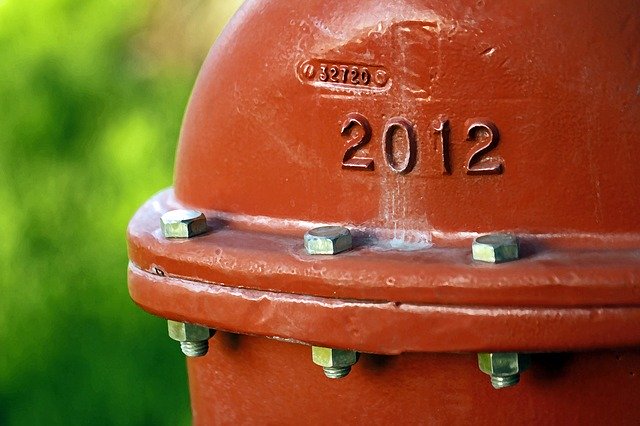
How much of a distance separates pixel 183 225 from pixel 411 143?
13.2 inches

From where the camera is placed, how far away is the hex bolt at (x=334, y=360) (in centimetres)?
131

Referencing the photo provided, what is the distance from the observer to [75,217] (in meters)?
4.17

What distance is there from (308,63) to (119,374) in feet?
9.58

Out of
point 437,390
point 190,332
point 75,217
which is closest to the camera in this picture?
point 437,390

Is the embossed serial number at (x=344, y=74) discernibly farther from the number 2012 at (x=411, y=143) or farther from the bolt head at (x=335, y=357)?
the bolt head at (x=335, y=357)

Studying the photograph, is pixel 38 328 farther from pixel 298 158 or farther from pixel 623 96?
pixel 623 96

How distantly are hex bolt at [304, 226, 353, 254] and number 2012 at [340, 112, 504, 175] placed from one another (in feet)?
0.30

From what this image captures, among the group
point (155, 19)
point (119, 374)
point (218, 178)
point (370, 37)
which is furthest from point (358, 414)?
point (155, 19)

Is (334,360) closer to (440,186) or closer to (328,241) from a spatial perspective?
(328,241)

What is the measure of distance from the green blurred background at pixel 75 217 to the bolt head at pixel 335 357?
279cm

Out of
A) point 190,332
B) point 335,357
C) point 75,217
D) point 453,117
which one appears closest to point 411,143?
point 453,117

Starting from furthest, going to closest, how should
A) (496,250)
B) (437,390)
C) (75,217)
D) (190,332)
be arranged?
(75,217) < (190,332) < (437,390) < (496,250)

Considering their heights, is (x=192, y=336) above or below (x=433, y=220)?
below

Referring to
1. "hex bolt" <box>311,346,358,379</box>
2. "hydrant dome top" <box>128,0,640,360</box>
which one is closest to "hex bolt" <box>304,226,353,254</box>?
"hydrant dome top" <box>128,0,640,360</box>
